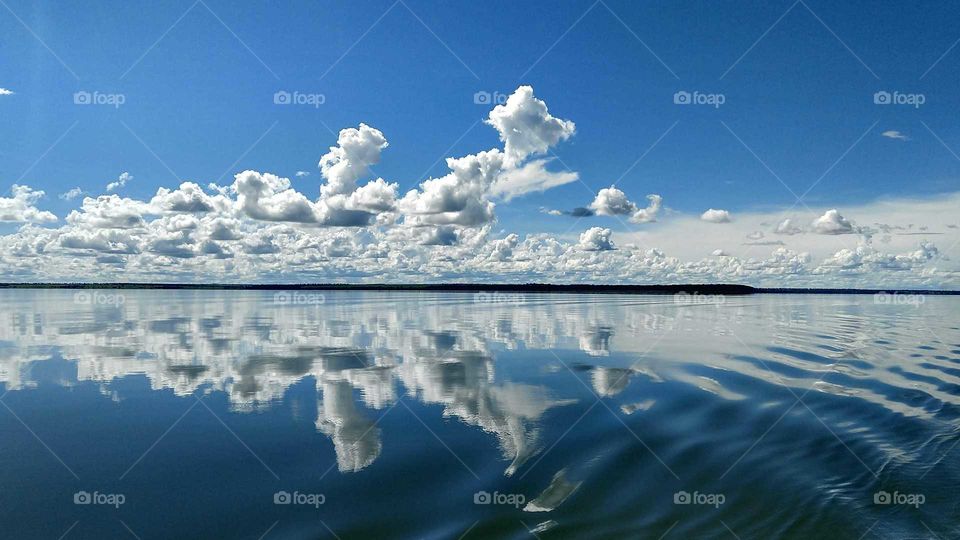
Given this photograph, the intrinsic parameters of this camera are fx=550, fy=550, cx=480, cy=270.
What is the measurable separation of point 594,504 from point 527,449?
2.61m

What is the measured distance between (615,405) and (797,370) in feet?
32.0

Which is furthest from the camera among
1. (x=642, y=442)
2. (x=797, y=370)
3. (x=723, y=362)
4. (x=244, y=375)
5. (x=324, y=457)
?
(x=723, y=362)

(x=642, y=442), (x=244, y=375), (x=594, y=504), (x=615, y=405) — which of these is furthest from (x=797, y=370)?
(x=244, y=375)

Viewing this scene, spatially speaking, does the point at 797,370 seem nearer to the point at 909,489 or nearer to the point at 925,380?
the point at 925,380

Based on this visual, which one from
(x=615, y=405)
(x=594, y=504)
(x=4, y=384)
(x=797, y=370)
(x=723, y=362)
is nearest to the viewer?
(x=594, y=504)

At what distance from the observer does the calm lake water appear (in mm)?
7461

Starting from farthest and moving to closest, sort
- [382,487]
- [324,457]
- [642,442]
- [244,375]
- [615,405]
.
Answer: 1. [244,375]
2. [615,405]
3. [642,442]
4. [324,457]
5. [382,487]

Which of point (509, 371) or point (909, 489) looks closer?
point (909, 489)

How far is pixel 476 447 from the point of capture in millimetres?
10469

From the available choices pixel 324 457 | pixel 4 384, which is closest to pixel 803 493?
pixel 324 457

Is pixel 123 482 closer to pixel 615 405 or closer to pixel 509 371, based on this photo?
pixel 615 405

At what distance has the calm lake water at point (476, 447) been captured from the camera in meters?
7.46

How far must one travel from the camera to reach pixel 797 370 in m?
19.7

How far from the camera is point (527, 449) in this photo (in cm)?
1035
